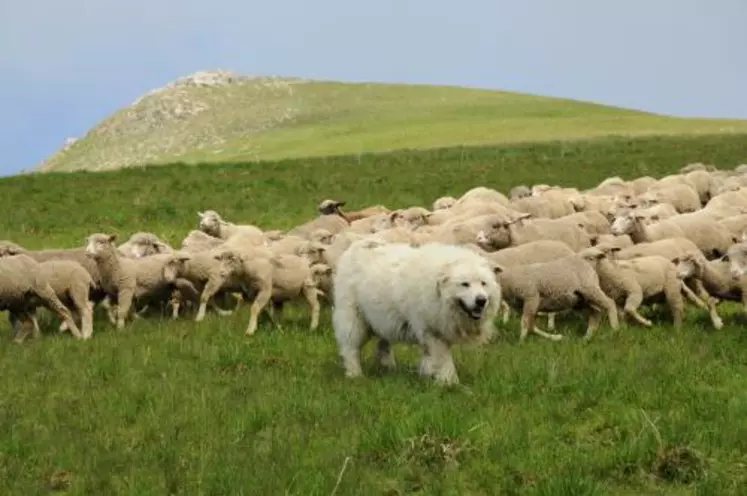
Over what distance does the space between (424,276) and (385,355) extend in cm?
131

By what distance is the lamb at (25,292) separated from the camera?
1284cm

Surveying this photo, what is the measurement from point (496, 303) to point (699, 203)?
491 inches

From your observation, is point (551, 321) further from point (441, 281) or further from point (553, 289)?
point (441, 281)

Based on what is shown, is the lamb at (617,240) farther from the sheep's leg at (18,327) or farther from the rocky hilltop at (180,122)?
the rocky hilltop at (180,122)

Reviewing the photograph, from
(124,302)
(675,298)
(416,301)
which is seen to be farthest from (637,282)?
(124,302)

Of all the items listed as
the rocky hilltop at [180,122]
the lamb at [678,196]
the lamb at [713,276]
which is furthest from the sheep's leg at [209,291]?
the rocky hilltop at [180,122]

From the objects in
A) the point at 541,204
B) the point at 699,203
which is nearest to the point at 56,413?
the point at 541,204

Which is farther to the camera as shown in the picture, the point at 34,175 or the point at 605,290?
the point at 34,175

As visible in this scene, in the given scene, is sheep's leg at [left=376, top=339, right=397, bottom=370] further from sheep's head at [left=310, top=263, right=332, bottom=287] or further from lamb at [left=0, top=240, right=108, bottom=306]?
lamb at [left=0, top=240, right=108, bottom=306]

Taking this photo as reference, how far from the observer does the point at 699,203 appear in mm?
20953

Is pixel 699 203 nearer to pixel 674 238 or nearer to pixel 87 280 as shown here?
pixel 674 238

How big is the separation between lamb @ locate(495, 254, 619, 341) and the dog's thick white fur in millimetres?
2043

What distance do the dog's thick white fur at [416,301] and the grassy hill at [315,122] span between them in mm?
42890

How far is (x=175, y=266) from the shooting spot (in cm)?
1437
